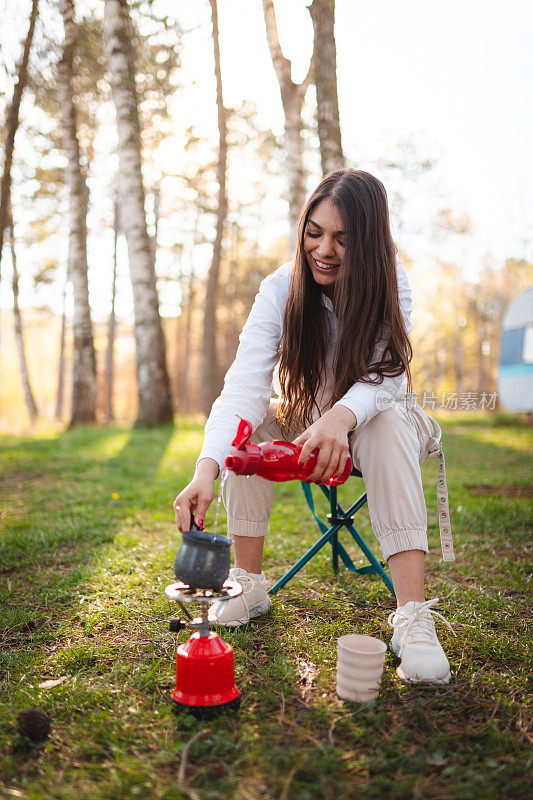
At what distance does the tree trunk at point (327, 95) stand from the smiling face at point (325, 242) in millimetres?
4282

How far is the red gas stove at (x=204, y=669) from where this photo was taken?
158cm

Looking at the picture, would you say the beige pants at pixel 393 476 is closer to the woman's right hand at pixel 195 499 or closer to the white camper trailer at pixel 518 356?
the woman's right hand at pixel 195 499

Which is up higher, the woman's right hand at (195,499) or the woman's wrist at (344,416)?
the woman's wrist at (344,416)

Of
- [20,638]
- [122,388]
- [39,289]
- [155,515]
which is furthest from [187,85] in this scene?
[122,388]

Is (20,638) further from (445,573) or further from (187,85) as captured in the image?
(187,85)

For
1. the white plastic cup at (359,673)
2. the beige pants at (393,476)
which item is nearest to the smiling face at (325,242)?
the beige pants at (393,476)

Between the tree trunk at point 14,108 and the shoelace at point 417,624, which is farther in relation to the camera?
the tree trunk at point 14,108

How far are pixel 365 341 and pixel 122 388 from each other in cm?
3612

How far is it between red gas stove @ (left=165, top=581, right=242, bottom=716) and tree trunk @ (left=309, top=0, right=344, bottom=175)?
5.36 metres

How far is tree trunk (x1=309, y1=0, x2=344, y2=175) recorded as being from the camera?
20.1 feet

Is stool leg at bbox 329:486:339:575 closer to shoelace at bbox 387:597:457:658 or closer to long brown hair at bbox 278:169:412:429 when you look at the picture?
long brown hair at bbox 278:169:412:429

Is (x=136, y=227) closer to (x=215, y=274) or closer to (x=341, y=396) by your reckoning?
(x=215, y=274)

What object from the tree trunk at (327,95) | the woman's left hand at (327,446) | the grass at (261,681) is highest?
the tree trunk at (327,95)

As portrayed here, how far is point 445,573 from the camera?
110 inches
